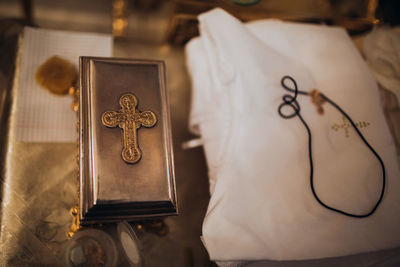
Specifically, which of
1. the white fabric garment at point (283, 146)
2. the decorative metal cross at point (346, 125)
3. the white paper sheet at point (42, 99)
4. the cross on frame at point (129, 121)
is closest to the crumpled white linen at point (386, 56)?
the white fabric garment at point (283, 146)

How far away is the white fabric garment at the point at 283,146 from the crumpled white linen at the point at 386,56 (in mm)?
114

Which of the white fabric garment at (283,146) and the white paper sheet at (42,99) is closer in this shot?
the white fabric garment at (283,146)

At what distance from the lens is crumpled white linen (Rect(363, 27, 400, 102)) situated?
1124mm

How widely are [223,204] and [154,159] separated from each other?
0.28 meters

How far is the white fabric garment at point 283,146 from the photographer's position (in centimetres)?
85

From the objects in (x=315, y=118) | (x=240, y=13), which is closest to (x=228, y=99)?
(x=315, y=118)

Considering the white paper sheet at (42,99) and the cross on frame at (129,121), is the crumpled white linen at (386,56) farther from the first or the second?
the white paper sheet at (42,99)

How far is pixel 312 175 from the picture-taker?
0.93 m

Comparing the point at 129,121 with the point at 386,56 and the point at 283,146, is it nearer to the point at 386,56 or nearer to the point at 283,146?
the point at 283,146

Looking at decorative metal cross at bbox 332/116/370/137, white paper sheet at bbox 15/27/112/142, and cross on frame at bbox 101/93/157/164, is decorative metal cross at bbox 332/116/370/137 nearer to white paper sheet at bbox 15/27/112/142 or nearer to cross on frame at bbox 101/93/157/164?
cross on frame at bbox 101/93/157/164

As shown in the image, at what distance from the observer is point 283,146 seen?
964 millimetres

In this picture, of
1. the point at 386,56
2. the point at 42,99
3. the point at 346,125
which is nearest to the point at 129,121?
the point at 42,99

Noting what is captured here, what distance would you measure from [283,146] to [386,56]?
0.66m

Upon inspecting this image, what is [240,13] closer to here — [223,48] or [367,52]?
[223,48]
